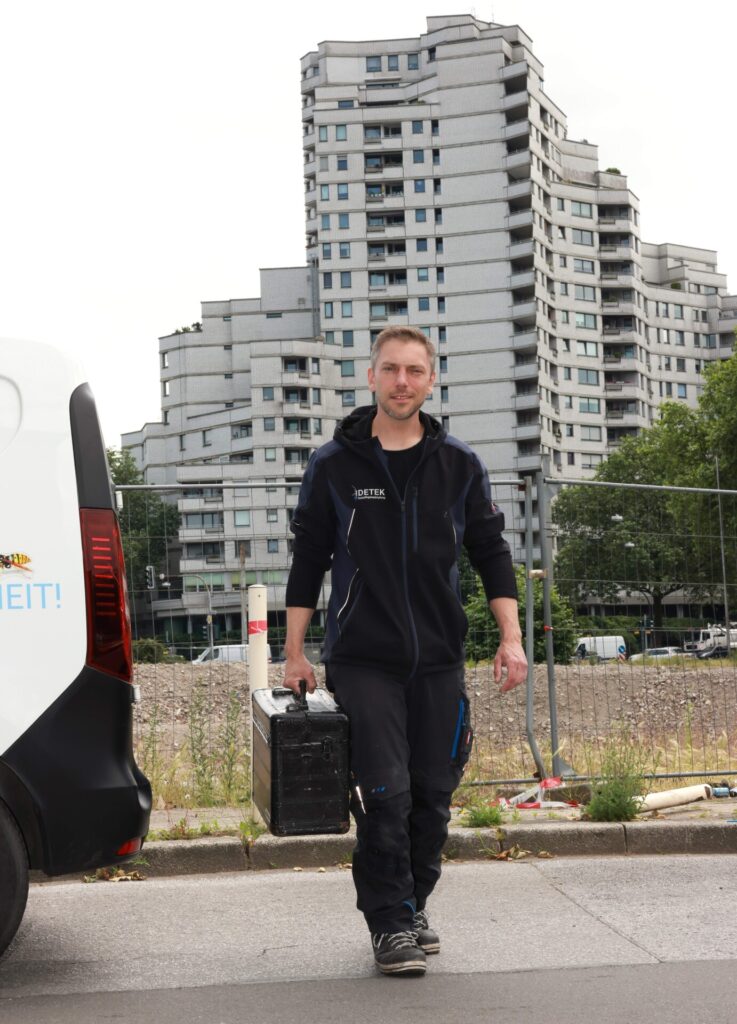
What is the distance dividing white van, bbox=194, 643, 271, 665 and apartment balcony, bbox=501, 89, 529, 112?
4636 inches

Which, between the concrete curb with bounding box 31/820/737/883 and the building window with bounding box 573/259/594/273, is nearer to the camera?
the concrete curb with bounding box 31/820/737/883

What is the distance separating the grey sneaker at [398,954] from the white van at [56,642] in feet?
3.21

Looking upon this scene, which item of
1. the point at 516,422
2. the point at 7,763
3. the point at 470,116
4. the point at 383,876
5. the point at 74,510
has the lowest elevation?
the point at 383,876

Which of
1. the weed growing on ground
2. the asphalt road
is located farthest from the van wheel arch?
the weed growing on ground

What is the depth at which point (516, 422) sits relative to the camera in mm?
121750

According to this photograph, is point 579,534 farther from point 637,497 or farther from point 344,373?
point 344,373

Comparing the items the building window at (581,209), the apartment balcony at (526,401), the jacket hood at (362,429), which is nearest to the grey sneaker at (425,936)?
the jacket hood at (362,429)

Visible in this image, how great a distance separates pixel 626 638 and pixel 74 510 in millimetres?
5778

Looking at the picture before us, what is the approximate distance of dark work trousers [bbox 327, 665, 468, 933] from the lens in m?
5.29

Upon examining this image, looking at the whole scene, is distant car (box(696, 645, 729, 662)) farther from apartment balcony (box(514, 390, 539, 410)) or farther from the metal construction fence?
apartment balcony (box(514, 390, 539, 410))

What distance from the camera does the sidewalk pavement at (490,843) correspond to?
767 cm

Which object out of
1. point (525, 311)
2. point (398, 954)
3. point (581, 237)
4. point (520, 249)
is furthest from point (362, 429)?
point (581, 237)

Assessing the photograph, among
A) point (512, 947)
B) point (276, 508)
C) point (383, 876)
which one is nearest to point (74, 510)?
point (383, 876)

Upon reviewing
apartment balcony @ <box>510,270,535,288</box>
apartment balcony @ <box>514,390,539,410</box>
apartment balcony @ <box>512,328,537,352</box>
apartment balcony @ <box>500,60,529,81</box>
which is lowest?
apartment balcony @ <box>514,390,539,410</box>
